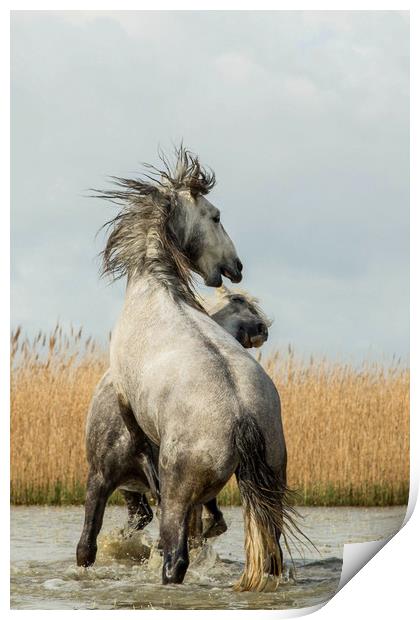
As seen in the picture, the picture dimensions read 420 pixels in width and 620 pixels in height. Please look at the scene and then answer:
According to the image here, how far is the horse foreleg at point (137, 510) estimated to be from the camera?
966 centimetres

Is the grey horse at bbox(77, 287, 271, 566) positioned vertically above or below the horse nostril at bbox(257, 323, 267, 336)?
below

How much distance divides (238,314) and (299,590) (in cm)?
205

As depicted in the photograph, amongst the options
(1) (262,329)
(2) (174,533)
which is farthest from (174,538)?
(1) (262,329)

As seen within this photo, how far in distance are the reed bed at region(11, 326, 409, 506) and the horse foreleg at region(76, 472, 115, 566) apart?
2.31 feet

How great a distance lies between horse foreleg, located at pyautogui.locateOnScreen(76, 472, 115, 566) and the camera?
8867 millimetres

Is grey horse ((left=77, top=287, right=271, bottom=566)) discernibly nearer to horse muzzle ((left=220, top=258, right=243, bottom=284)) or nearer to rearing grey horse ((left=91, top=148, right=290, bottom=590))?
rearing grey horse ((left=91, top=148, right=290, bottom=590))

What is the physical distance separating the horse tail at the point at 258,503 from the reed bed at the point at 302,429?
6.95 ft

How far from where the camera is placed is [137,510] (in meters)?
9.70

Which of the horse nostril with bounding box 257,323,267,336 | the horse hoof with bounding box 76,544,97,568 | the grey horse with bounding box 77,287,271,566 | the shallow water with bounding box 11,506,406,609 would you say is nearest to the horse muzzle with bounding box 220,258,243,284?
the horse nostril with bounding box 257,323,267,336

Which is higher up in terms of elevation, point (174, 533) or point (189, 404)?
point (189, 404)

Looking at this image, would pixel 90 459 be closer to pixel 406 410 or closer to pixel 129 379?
pixel 129 379

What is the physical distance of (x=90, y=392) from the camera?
9859 mm

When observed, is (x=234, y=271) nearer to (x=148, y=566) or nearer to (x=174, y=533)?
(x=148, y=566)

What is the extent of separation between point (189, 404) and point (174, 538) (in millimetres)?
782
